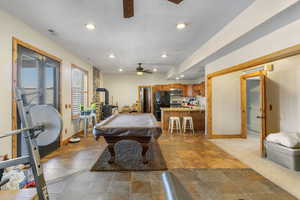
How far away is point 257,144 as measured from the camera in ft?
14.8

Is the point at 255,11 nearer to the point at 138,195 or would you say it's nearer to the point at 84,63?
the point at 138,195

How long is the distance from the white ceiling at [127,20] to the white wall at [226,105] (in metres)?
1.71

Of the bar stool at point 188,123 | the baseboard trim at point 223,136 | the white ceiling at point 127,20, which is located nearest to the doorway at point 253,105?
the baseboard trim at point 223,136

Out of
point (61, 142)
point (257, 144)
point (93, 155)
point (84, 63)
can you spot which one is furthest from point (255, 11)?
point (84, 63)

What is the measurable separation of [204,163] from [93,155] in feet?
8.32

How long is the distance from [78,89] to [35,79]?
7.52 ft

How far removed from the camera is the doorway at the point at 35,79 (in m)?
2.84

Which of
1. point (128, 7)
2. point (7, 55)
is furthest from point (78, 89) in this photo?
point (128, 7)

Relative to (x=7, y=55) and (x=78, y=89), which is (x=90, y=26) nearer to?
(x=7, y=55)

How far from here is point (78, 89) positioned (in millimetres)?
5656

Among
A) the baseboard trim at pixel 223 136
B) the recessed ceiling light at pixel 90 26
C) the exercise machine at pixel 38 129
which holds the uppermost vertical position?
the recessed ceiling light at pixel 90 26

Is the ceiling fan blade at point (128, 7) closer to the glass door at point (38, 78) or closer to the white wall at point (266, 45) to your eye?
the white wall at point (266, 45)

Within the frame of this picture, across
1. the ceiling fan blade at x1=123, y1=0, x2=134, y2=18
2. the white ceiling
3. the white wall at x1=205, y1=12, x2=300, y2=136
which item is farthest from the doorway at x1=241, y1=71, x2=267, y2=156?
the ceiling fan blade at x1=123, y1=0, x2=134, y2=18

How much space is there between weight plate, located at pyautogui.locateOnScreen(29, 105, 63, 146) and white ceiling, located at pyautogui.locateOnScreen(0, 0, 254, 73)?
6.22 ft
